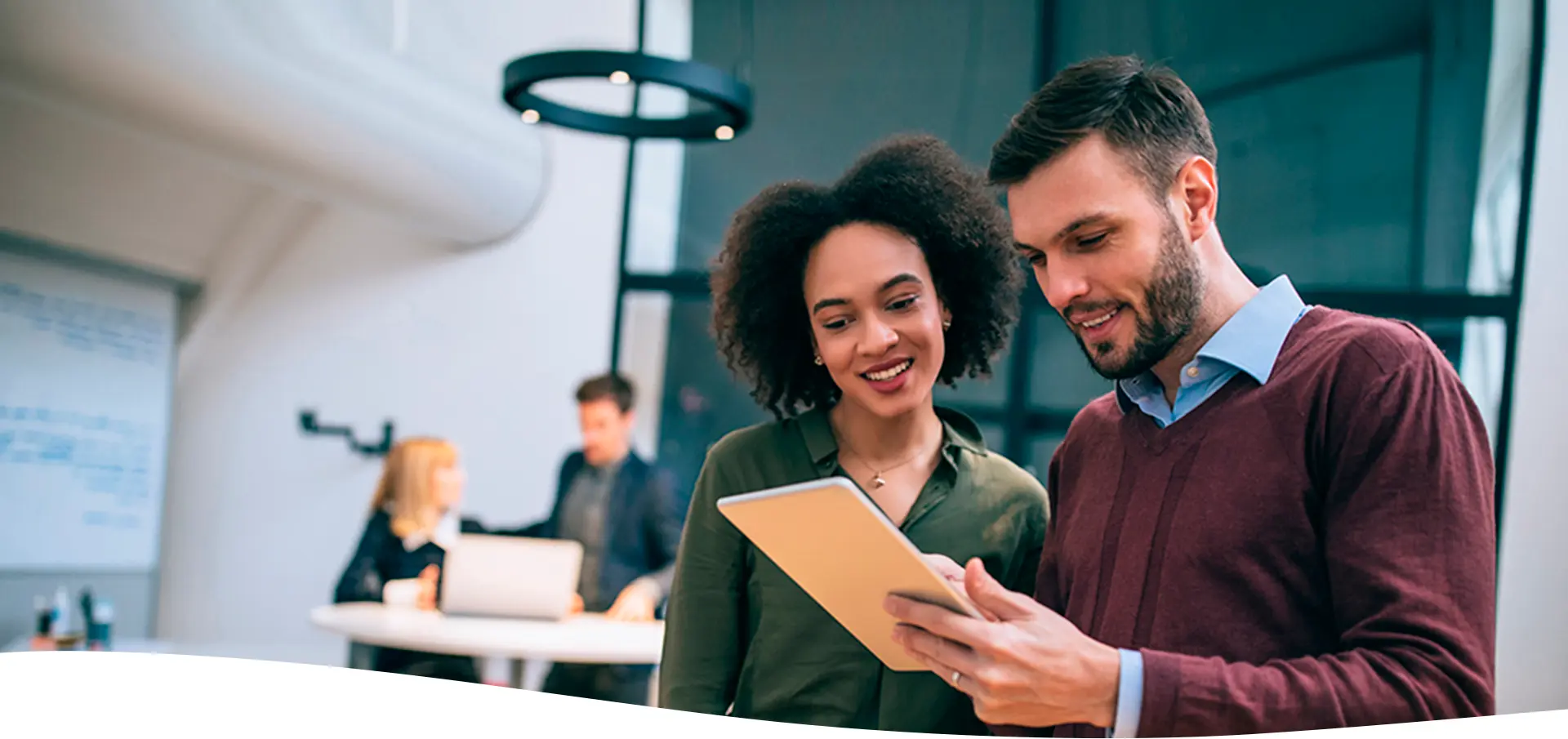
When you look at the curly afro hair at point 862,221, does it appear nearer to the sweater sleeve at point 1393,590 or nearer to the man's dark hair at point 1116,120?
the man's dark hair at point 1116,120

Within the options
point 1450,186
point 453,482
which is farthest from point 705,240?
point 1450,186

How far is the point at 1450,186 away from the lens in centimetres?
180

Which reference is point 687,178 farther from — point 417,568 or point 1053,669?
point 1053,669

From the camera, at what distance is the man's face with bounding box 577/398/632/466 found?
2426 millimetres

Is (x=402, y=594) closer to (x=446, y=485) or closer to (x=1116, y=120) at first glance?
(x=446, y=485)

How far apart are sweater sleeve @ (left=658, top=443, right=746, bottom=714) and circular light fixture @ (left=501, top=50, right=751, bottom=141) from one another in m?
1.44

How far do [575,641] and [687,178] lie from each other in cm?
204

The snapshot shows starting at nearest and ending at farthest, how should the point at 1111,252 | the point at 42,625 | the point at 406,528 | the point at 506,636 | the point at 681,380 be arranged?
the point at 1111,252 < the point at 506,636 < the point at 406,528 < the point at 42,625 < the point at 681,380

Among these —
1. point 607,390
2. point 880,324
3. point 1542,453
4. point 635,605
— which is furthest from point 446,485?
point 1542,453

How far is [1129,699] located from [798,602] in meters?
0.35

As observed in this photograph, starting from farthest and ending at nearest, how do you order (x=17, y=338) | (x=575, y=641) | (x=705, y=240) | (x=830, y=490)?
(x=705, y=240)
(x=17, y=338)
(x=575, y=641)
(x=830, y=490)

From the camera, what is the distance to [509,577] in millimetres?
1893

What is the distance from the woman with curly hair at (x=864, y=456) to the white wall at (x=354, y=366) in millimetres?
2693

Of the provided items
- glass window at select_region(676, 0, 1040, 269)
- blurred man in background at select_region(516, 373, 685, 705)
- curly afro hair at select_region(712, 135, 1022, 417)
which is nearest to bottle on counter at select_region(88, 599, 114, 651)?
blurred man in background at select_region(516, 373, 685, 705)
